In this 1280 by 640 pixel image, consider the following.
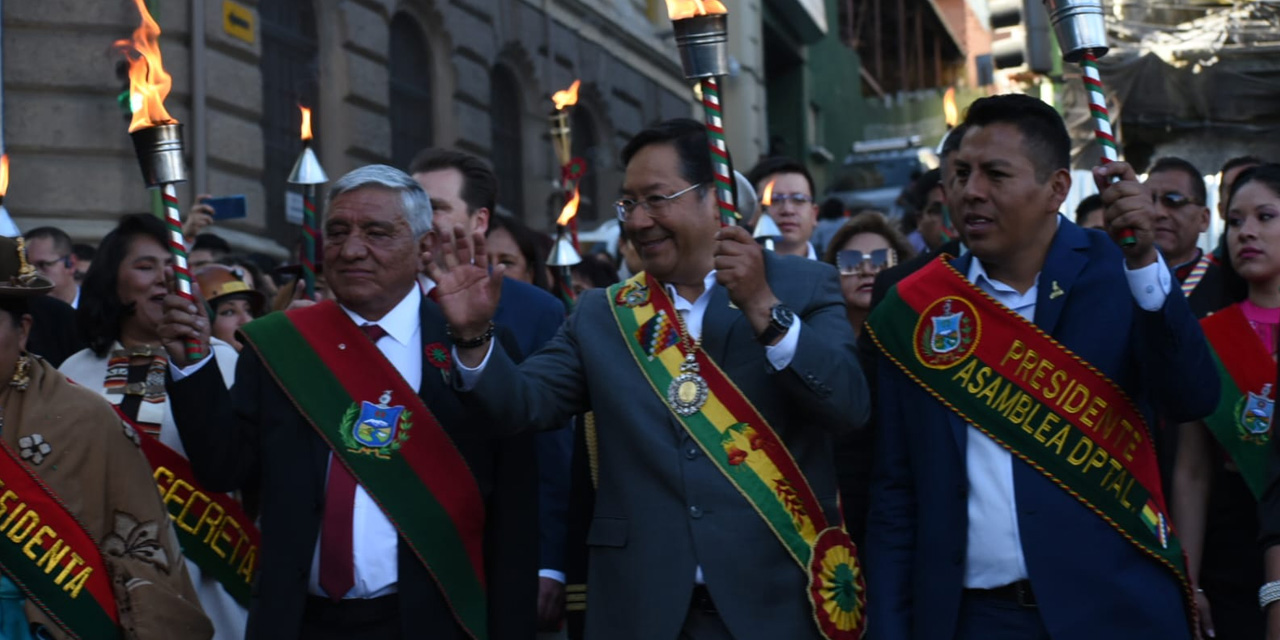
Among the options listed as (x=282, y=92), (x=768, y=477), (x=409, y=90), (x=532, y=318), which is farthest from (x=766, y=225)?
(x=409, y=90)

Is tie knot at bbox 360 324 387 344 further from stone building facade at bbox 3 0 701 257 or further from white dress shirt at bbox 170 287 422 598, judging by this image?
stone building facade at bbox 3 0 701 257

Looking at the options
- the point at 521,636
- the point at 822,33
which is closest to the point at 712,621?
the point at 521,636

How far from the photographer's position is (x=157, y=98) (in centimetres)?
482

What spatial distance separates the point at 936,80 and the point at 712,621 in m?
56.6

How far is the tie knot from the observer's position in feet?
16.2

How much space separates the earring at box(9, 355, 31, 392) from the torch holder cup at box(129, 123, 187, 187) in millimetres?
591

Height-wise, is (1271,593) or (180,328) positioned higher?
(180,328)

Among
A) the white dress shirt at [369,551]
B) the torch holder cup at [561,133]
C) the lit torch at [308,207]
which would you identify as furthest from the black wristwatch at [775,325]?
the torch holder cup at [561,133]

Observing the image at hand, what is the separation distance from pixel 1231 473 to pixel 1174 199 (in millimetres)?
2070

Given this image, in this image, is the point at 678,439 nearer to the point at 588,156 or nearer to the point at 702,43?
the point at 702,43

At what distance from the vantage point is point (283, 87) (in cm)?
1420

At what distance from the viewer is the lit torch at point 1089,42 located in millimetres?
4191

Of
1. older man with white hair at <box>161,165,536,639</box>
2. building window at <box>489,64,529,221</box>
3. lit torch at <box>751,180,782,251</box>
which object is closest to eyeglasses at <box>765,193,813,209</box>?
lit torch at <box>751,180,782,251</box>

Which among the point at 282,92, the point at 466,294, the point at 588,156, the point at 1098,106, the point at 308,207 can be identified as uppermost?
the point at 588,156
